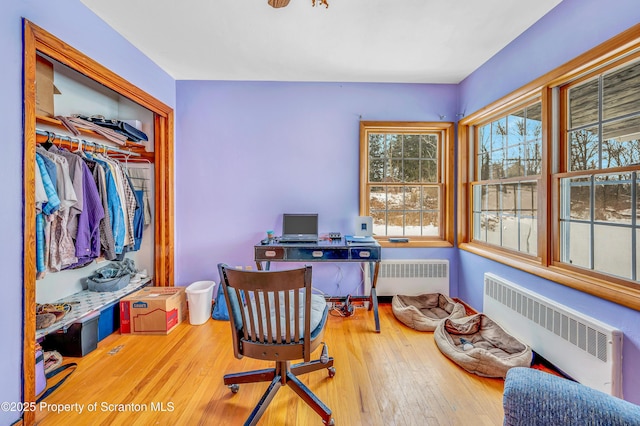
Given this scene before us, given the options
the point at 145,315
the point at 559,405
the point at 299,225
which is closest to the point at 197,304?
the point at 145,315

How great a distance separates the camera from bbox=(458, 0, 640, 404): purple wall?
143 cm

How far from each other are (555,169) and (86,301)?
3952mm

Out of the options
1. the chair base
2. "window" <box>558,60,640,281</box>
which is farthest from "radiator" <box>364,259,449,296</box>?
the chair base

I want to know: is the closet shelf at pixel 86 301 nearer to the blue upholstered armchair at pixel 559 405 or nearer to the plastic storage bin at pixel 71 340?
the plastic storage bin at pixel 71 340

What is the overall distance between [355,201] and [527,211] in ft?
5.17

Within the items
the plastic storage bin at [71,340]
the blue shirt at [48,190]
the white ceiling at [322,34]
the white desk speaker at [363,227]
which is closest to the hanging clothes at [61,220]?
the blue shirt at [48,190]

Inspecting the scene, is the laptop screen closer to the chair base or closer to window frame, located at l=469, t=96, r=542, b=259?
the chair base

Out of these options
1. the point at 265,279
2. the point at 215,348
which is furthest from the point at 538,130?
the point at 215,348

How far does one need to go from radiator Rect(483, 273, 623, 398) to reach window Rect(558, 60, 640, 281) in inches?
13.9

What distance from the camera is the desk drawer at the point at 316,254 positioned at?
97.7 inches

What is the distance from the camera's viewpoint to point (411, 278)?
2.97 meters

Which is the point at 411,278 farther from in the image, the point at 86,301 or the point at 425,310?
the point at 86,301

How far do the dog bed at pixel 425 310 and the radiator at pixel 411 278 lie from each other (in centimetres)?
8

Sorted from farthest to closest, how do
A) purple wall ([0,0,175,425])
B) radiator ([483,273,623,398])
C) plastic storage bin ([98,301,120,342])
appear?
plastic storage bin ([98,301,120,342]) < radiator ([483,273,623,398]) < purple wall ([0,0,175,425])
